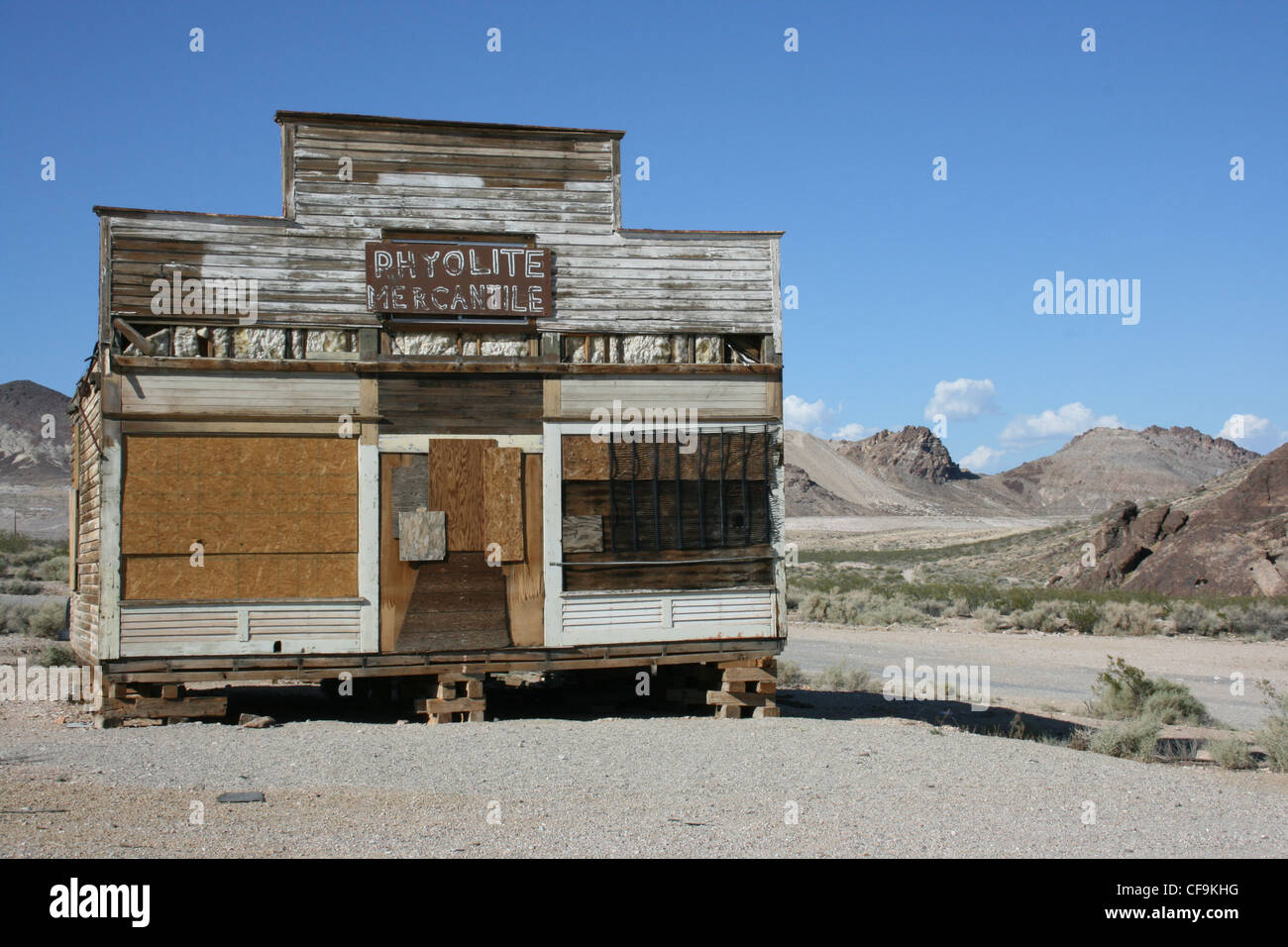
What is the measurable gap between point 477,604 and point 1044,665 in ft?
44.9

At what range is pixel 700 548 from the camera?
41.7 feet

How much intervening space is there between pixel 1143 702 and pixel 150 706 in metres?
12.1

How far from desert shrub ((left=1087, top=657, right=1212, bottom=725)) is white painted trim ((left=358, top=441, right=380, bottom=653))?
942cm

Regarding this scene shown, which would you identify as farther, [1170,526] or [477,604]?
[1170,526]

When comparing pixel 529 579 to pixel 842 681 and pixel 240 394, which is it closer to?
pixel 240 394

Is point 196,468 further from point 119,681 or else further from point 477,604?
point 477,604

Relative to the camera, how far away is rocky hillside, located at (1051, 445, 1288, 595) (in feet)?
107

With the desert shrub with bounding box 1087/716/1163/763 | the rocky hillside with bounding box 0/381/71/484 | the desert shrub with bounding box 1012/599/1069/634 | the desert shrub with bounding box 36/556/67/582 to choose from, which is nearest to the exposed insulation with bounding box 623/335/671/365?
the desert shrub with bounding box 1087/716/1163/763

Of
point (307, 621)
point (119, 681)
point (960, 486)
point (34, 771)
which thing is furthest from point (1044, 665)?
A: point (960, 486)

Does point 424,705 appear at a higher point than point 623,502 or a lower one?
lower

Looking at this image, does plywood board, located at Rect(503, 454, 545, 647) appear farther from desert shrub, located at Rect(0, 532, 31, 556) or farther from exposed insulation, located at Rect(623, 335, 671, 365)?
desert shrub, located at Rect(0, 532, 31, 556)

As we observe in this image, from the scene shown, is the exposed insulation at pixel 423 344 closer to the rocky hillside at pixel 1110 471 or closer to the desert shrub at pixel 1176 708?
the desert shrub at pixel 1176 708
